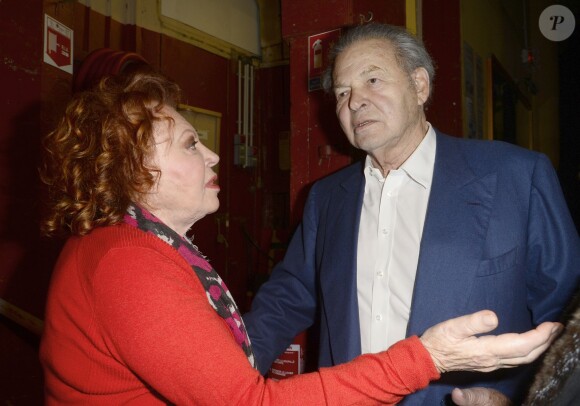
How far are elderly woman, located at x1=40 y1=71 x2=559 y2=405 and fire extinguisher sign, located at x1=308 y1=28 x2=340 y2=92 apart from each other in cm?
123

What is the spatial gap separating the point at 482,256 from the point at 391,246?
0.32 m

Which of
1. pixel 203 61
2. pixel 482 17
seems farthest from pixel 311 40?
pixel 203 61

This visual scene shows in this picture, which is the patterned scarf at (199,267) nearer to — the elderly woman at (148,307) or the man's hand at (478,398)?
the elderly woman at (148,307)

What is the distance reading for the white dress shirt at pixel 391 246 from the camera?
1.59 metres

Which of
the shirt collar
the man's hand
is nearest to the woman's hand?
the man's hand

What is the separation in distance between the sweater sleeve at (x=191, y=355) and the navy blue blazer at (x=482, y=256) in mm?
524

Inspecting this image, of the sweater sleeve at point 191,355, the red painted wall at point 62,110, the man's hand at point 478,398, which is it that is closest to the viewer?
the sweater sleeve at point 191,355

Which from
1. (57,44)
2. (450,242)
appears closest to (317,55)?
(450,242)

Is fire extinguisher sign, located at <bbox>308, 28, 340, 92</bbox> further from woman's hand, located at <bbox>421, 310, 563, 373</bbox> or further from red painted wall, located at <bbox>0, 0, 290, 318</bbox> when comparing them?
woman's hand, located at <bbox>421, 310, 563, 373</bbox>

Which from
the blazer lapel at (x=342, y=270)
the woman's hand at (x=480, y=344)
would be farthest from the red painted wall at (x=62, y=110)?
the woman's hand at (x=480, y=344)

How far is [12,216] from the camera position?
8.74 feet

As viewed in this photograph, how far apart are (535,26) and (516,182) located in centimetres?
582

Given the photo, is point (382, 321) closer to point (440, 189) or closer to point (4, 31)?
point (440, 189)

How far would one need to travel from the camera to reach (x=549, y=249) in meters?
1.47
